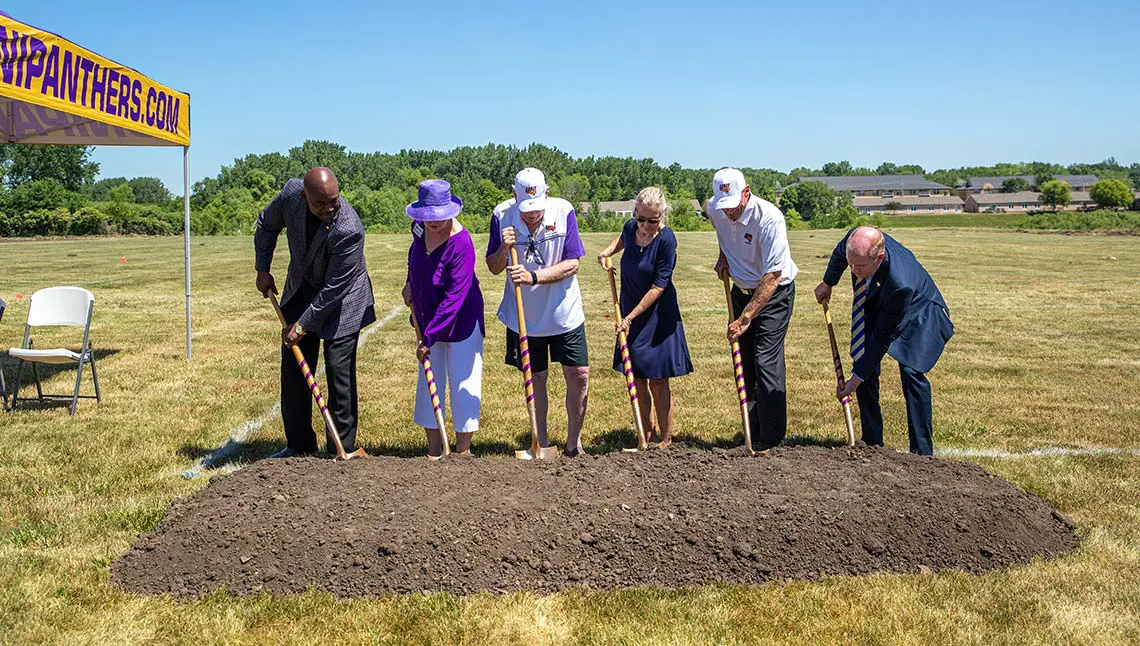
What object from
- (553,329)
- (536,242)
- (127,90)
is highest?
(127,90)

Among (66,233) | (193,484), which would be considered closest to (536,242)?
(193,484)

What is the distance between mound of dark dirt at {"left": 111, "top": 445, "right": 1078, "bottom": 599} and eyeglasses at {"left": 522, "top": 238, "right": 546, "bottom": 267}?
142cm

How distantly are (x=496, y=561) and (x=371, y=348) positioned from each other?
7.12 metres

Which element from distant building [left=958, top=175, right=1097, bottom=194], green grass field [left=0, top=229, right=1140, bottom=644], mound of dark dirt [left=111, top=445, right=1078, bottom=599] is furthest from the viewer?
distant building [left=958, top=175, right=1097, bottom=194]

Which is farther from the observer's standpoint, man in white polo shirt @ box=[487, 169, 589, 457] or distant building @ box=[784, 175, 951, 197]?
distant building @ box=[784, 175, 951, 197]

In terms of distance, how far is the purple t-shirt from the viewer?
5.86 m

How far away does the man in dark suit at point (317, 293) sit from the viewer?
589 centimetres

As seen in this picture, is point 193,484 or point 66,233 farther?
point 66,233

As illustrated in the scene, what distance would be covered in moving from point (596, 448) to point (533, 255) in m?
1.77

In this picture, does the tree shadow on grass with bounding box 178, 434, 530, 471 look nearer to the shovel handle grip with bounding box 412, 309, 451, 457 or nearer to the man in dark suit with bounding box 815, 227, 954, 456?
the shovel handle grip with bounding box 412, 309, 451, 457

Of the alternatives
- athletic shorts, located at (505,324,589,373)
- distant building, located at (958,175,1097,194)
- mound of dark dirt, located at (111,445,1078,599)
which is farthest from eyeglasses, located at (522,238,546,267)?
distant building, located at (958,175,1097,194)

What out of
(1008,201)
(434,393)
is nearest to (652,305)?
(434,393)

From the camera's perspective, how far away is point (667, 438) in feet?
22.0

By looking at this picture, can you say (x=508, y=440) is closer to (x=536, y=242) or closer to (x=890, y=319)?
(x=536, y=242)
